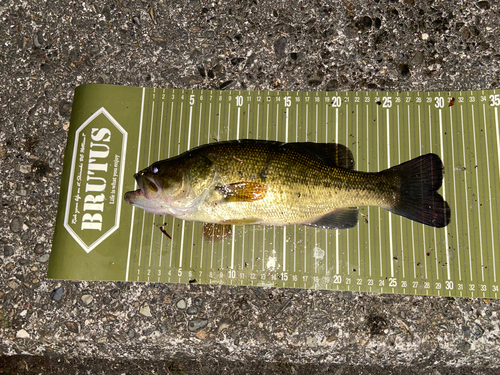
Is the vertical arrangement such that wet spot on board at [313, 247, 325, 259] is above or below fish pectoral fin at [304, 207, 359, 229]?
below

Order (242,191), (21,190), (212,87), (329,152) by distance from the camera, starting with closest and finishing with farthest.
Answer: (242,191) < (329,152) < (21,190) < (212,87)

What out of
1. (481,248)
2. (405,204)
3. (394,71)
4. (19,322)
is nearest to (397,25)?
(394,71)

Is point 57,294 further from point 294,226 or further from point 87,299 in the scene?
point 294,226

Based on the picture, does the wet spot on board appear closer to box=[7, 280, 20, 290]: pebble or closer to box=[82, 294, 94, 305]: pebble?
box=[82, 294, 94, 305]: pebble

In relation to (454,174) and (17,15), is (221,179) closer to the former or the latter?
(454,174)

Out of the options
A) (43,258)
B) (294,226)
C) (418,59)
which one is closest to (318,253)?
(294,226)

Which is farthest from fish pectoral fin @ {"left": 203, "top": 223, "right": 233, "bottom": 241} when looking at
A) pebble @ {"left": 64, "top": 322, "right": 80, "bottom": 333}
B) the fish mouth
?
pebble @ {"left": 64, "top": 322, "right": 80, "bottom": 333}

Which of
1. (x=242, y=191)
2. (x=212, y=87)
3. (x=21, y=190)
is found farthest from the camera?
(x=212, y=87)
